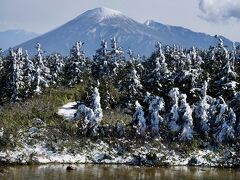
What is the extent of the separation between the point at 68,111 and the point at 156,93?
12.2 meters

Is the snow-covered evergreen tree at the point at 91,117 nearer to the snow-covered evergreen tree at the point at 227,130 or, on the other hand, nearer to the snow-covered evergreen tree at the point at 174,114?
the snow-covered evergreen tree at the point at 174,114

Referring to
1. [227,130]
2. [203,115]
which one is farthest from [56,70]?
[227,130]

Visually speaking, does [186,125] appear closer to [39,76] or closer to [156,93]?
[156,93]

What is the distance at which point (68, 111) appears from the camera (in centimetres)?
6900

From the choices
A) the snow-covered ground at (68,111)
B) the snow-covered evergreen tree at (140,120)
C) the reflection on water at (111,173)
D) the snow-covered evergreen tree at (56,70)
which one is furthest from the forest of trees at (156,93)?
the reflection on water at (111,173)

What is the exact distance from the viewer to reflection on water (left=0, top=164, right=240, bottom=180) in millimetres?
46031

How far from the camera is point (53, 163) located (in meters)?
54.4

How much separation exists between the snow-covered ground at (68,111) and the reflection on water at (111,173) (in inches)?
520

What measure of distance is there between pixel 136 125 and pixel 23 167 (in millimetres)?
15339

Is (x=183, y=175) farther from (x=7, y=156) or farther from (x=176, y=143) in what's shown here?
(x=7, y=156)

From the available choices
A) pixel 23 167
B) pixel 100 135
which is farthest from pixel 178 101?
pixel 23 167

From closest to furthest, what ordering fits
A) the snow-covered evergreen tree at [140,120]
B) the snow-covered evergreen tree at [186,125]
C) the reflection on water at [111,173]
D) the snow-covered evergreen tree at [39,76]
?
the reflection on water at [111,173], the snow-covered evergreen tree at [140,120], the snow-covered evergreen tree at [186,125], the snow-covered evergreen tree at [39,76]

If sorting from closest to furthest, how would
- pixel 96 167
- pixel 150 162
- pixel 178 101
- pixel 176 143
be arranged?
pixel 96 167 → pixel 150 162 → pixel 176 143 → pixel 178 101

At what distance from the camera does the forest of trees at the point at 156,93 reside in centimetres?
6097
